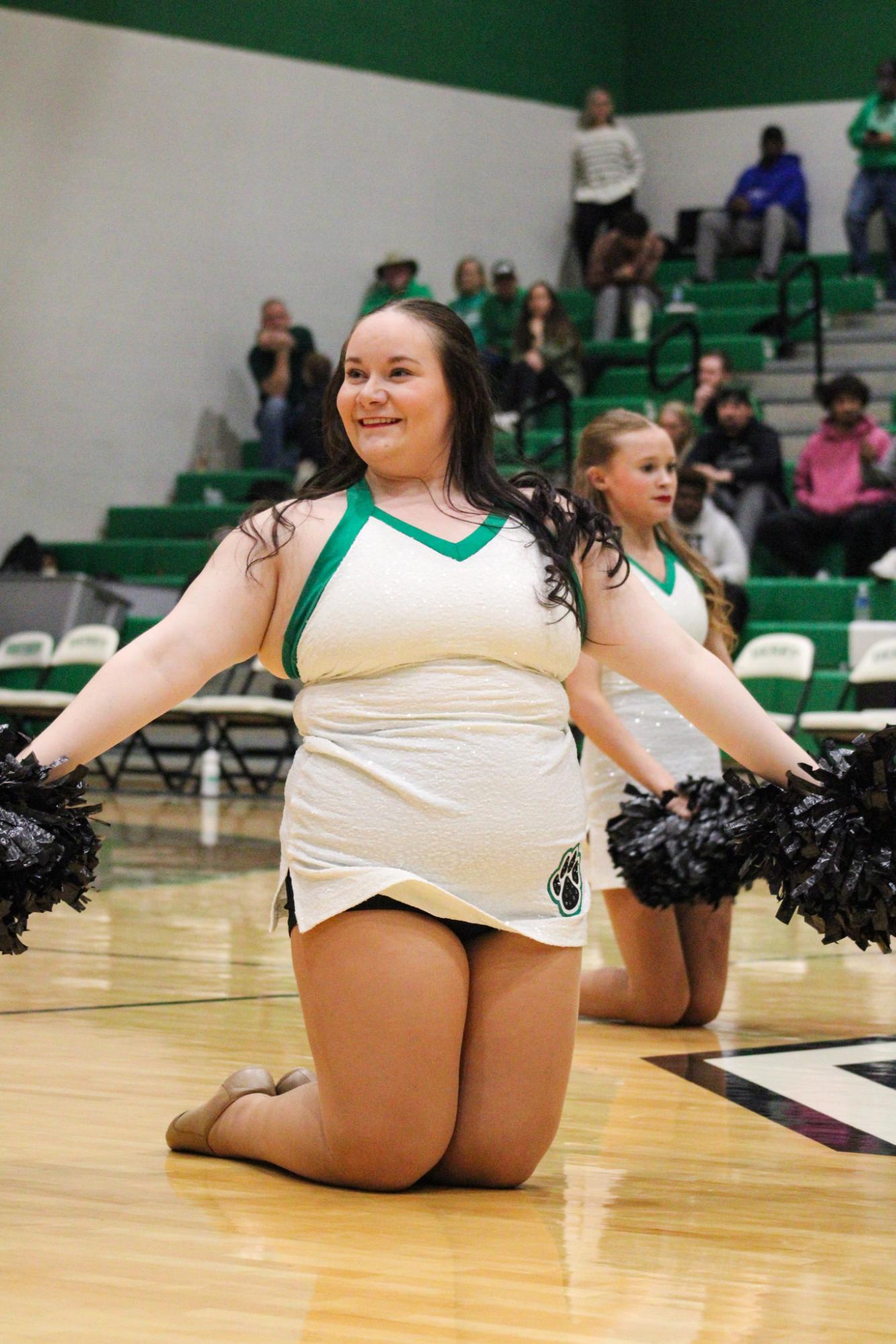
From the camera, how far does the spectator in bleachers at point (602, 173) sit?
1535 centimetres

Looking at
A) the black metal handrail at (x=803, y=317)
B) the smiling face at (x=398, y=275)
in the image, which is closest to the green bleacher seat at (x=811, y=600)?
the black metal handrail at (x=803, y=317)

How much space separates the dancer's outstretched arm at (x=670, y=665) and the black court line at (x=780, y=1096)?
2.16ft

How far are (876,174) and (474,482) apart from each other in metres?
11.7

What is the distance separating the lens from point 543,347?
42.4ft

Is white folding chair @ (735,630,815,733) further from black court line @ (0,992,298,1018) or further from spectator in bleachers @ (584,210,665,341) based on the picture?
spectator in bleachers @ (584,210,665,341)

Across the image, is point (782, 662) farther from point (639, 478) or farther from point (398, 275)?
point (398, 275)

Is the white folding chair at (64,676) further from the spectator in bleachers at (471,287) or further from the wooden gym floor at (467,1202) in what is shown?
the wooden gym floor at (467,1202)

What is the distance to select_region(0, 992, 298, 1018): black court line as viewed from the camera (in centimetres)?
414

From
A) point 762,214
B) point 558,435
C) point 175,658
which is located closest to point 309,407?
point 558,435

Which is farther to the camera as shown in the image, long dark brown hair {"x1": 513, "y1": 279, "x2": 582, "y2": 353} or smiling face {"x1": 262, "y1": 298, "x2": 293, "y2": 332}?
smiling face {"x1": 262, "y1": 298, "x2": 293, "y2": 332}

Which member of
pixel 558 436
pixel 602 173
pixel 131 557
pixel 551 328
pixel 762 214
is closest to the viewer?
pixel 558 436

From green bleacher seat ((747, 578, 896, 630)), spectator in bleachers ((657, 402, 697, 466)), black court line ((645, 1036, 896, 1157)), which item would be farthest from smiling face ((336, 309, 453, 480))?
green bleacher seat ((747, 578, 896, 630))

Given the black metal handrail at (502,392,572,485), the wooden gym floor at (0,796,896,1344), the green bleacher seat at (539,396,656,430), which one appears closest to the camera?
the wooden gym floor at (0,796,896,1344)

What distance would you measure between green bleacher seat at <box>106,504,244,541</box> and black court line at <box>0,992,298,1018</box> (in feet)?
27.6
